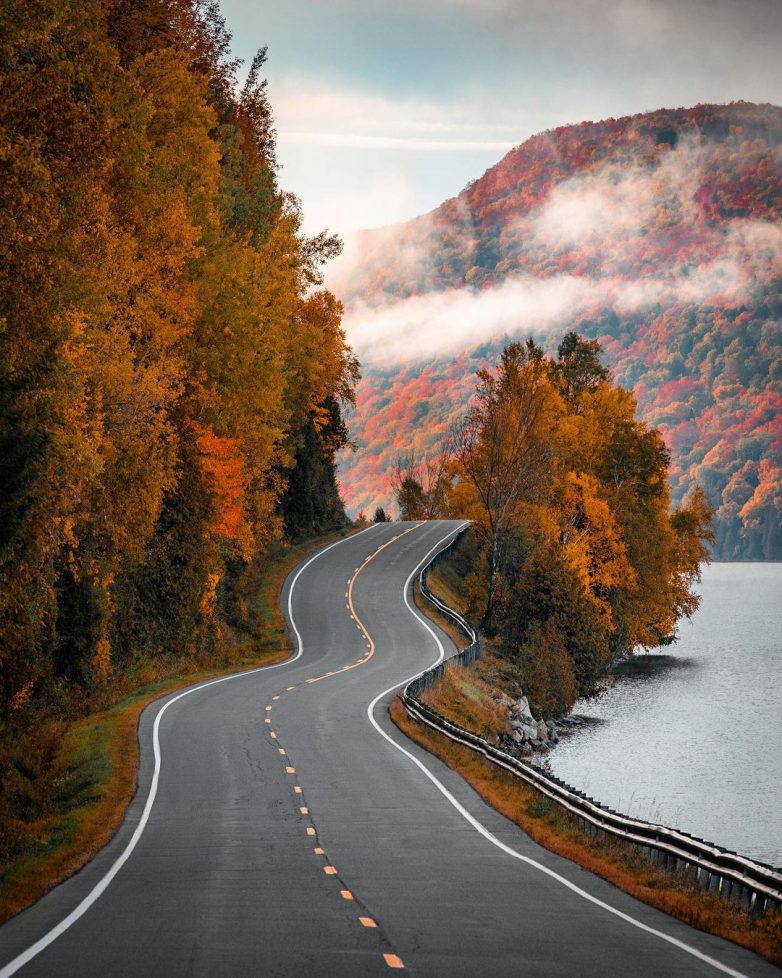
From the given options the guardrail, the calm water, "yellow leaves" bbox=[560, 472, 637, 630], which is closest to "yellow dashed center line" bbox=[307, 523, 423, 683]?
the calm water

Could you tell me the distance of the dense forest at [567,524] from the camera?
206 feet

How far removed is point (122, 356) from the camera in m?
32.7

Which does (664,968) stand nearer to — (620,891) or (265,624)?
(620,891)

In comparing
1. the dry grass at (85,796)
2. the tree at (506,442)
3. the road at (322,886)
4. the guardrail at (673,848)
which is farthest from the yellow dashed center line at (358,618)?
the guardrail at (673,848)

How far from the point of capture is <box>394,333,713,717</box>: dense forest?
62781 millimetres

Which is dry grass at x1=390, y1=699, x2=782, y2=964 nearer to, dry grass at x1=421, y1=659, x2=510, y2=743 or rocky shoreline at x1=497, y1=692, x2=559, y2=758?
dry grass at x1=421, y1=659, x2=510, y2=743

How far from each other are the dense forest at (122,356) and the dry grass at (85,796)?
0.66 m

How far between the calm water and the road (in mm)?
10214

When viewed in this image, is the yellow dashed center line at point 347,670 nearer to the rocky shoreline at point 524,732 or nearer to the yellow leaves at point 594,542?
the rocky shoreline at point 524,732

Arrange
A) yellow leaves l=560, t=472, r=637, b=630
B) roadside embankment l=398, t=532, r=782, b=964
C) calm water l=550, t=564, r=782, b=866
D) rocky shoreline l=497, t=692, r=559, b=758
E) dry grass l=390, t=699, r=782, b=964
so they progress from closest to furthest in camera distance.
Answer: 1. dry grass l=390, t=699, r=782, b=964
2. roadside embankment l=398, t=532, r=782, b=964
3. calm water l=550, t=564, r=782, b=866
4. rocky shoreline l=497, t=692, r=559, b=758
5. yellow leaves l=560, t=472, r=637, b=630

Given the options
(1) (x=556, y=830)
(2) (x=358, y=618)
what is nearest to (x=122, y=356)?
(1) (x=556, y=830)

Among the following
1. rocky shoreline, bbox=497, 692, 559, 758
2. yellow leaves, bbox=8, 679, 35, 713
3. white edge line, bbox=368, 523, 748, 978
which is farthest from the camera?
rocky shoreline, bbox=497, 692, 559, 758

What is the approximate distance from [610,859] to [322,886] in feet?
19.1

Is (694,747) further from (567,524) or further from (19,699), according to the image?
(19,699)
